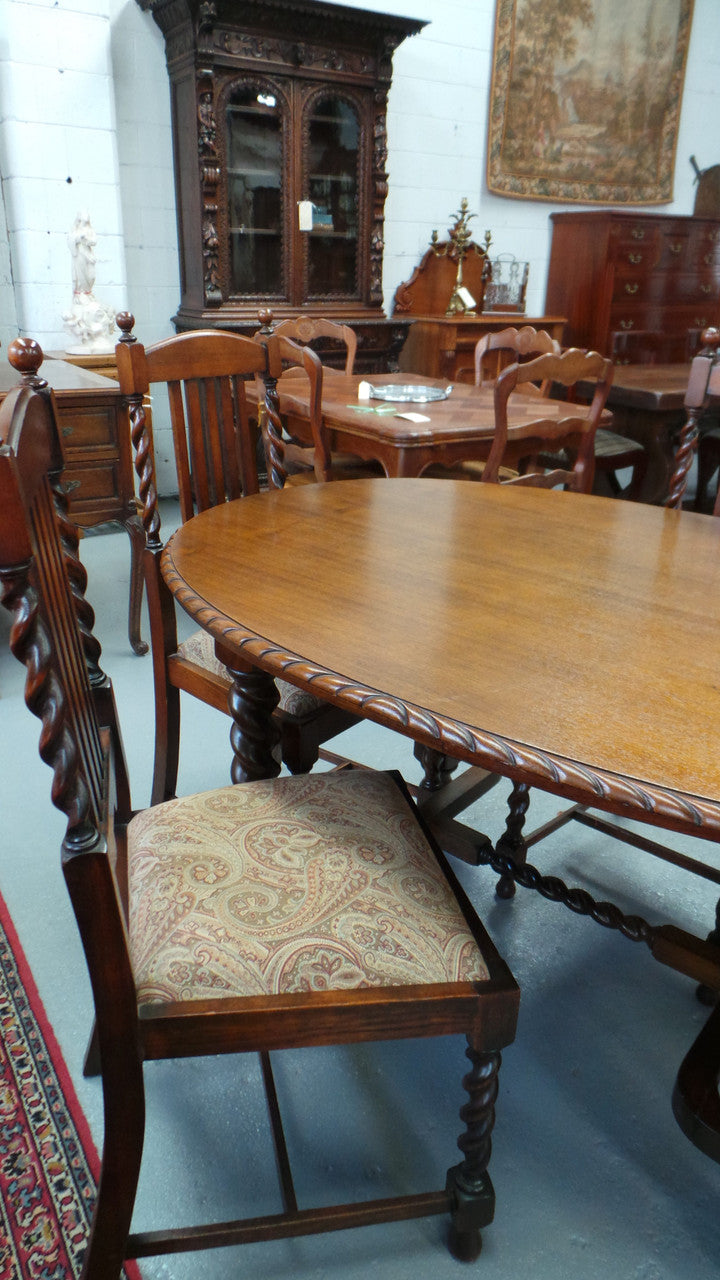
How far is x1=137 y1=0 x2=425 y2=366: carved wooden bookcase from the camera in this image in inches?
141

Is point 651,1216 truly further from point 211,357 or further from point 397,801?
point 211,357

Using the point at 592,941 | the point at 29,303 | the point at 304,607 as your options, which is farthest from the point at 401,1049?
the point at 29,303

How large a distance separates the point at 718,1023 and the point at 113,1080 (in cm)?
81

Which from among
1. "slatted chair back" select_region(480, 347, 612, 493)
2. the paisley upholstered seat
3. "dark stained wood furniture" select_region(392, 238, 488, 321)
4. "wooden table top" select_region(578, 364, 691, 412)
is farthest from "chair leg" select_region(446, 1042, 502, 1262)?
"dark stained wood furniture" select_region(392, 238, 488, 321)

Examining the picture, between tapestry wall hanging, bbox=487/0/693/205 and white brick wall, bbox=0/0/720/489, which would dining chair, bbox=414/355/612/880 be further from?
tapestry wall hanging, bbox=487/0/693/205

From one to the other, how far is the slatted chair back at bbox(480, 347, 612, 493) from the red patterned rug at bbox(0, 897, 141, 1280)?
1.72 meters

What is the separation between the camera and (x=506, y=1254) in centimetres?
108

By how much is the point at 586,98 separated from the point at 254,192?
7.94 feet

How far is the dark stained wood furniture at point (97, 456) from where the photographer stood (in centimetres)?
250

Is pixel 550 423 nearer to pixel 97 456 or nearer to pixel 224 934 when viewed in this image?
pixel 97 456

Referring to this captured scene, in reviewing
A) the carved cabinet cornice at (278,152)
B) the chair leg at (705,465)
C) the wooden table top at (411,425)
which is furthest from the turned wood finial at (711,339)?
the carved cabinet cornice at (278,152)

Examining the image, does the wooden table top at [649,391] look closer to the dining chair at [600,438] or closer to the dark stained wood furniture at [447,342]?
the dining chair at [600,438]

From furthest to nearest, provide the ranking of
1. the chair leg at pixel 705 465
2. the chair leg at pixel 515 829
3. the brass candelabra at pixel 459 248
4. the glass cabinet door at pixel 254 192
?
the brass candelabra at pixel 459 248 → the chair leg at pixel 705 465 → the glass cabinet door at pixel 254 192 → the chair leg at pixel 515 829

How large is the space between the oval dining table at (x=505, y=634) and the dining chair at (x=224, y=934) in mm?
233
